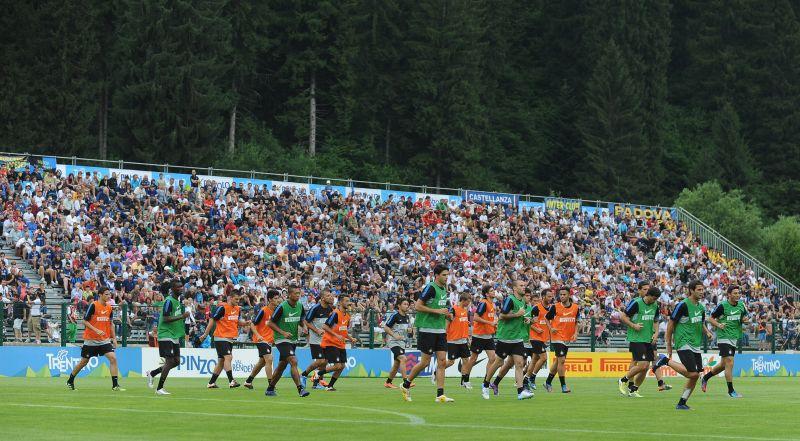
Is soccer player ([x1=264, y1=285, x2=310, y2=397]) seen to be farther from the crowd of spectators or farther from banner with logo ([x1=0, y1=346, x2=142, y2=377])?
the crowd of spectators

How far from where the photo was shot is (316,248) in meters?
52.3

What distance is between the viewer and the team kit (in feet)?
85.1

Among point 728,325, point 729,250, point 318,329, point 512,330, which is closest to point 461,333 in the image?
point 318,329

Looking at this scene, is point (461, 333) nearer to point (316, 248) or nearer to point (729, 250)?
point (316, 248)

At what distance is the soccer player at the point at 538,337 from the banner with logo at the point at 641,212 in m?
36.4

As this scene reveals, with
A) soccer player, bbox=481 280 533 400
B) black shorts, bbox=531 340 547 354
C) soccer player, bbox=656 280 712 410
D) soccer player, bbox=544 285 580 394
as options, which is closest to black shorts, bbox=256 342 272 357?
soccer player, bbox=481 280 533 400

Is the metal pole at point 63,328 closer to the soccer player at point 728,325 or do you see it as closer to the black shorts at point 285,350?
the black shorts at point 285,350

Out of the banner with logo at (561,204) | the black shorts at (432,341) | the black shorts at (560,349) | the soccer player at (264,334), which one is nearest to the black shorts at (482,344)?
the black shorts at (560,349)

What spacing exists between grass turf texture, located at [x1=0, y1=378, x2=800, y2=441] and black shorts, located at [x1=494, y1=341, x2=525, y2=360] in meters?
0.95

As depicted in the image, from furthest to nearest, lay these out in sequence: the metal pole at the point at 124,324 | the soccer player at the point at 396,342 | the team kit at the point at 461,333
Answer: the metal pole at the point at 124,324 → the soccer player at the point at 396,342 → the team kit at the point at 461,333

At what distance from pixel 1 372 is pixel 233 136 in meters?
47.5

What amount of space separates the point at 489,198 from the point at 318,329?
113 feet

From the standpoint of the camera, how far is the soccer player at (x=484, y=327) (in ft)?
99.7

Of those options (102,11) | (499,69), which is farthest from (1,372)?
(499,69)
